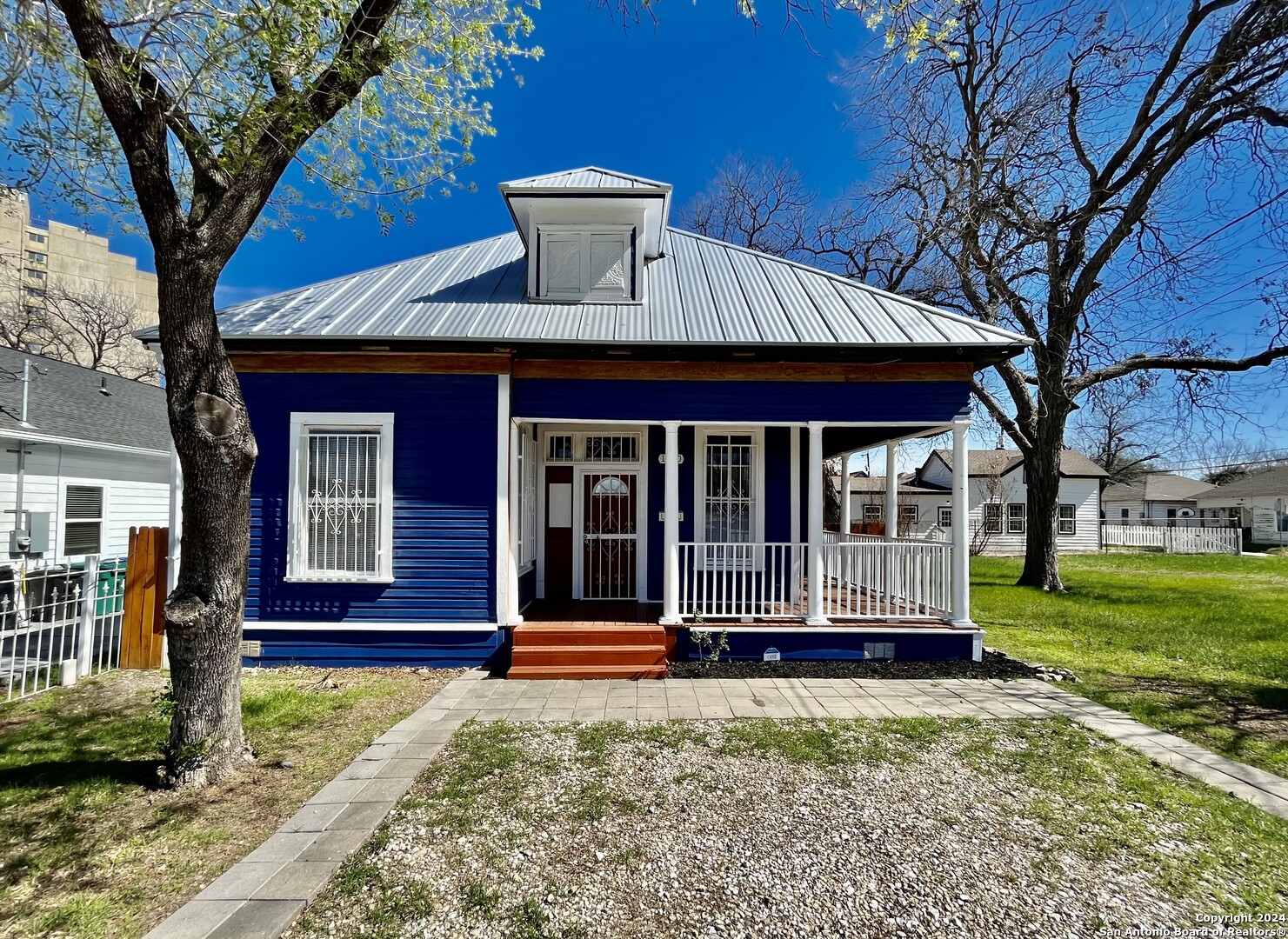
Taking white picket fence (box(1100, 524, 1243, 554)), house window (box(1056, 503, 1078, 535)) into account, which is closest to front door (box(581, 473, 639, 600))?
house window (box(1056, 503, 1078, 535))

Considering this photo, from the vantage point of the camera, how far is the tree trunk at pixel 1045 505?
43.1 feet

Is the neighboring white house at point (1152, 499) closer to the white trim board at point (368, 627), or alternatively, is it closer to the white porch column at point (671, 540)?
the white porch column at point (671, 540)

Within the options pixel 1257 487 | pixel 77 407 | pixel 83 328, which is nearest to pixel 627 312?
pixel 77 407

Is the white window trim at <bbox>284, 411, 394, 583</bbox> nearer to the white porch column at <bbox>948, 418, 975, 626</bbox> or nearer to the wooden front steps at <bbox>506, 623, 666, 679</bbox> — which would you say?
the wooden front steps at <bbox>506, 623, 666, 679</bbox>

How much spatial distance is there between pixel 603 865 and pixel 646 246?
831 centimetres

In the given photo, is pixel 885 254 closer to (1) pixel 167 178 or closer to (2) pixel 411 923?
(1) pixel 167 178

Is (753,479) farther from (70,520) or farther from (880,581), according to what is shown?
(70,520)

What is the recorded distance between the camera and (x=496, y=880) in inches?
110

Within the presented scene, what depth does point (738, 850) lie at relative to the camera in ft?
10.1

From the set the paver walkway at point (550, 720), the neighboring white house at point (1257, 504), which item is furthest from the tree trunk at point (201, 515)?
the neighboring white house at point (1257, 504)

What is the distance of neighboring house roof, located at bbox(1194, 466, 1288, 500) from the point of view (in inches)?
1260

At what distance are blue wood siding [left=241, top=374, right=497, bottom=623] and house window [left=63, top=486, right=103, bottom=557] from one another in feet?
23.4

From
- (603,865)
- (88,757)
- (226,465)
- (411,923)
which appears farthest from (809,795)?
(88,757)

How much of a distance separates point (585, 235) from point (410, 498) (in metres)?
4.42
